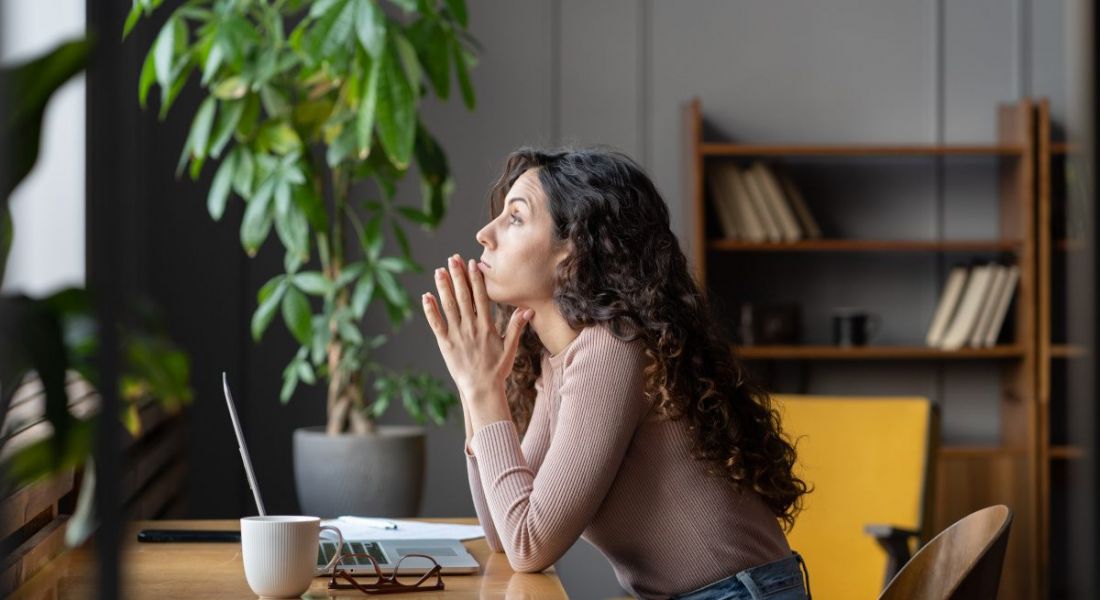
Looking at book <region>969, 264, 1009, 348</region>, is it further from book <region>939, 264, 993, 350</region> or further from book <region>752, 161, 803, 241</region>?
book <region>752, 161, 803, 241</region>

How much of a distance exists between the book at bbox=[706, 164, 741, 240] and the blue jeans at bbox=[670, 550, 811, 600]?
2.26m

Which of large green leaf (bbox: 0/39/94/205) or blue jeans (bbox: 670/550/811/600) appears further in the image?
blue jeans (bbox: 670/550/811/600)

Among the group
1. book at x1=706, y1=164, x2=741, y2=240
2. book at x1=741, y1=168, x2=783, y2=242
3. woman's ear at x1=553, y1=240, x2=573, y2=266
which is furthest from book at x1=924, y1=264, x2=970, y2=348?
woman's ear at x1=553, y1=240, x2=573, y2=266

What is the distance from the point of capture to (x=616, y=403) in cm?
149

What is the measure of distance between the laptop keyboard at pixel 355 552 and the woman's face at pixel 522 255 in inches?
14.3

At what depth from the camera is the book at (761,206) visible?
3.70m

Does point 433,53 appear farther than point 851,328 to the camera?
No

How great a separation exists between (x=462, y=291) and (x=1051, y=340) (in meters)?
2.75

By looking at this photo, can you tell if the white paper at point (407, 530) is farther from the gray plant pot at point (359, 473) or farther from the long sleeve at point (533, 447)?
the gray plant pot at point (359, 473)

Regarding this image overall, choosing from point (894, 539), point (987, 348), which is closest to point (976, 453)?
point (987, 348)

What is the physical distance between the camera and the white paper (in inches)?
66.4

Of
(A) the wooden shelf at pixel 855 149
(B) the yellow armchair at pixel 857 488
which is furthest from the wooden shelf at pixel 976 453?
(B) the yellow armchair at pixel 857 488

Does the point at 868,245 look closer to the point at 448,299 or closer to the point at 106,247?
the point at 448,299

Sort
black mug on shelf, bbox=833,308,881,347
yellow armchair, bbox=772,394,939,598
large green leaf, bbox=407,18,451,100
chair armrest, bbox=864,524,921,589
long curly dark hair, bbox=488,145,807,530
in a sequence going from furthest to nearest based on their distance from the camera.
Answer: black mug on shelf, bbox=833,308,881,347 < large green leaf, bbox=407,18,451,100 < yellow armchair, bbox=772,394,939,598 < chair armrest, bbox=864,524,921,589 < long curly dark hair, bbox=488,145,807,530
